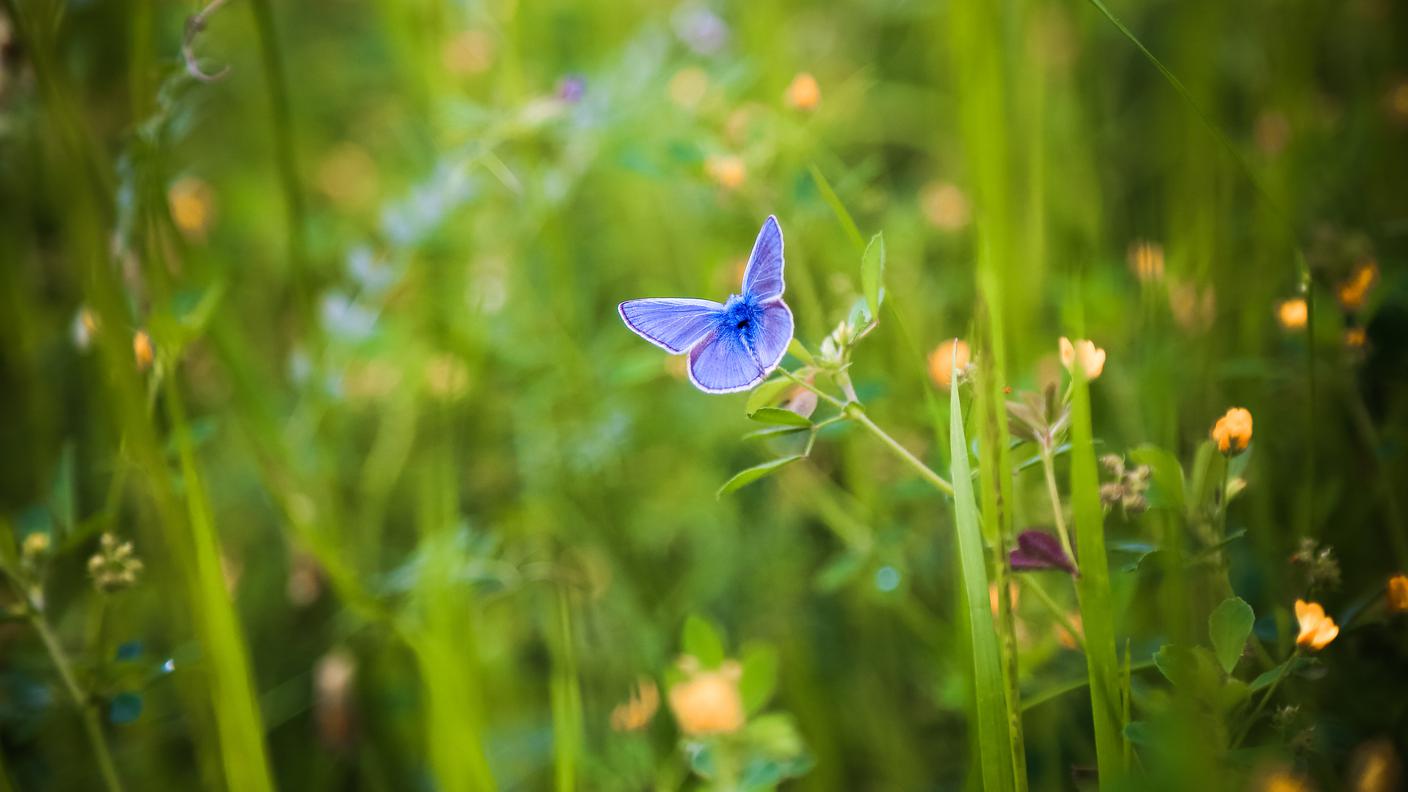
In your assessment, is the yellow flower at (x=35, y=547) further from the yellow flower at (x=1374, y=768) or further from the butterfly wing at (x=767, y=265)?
the yellow flower at (x=1374, y=768)

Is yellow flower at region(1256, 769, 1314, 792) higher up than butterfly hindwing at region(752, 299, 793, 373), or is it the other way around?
butterfly hindwing at region(752, 299, 793, 373)

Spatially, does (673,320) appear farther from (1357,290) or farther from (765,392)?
(1357,290)

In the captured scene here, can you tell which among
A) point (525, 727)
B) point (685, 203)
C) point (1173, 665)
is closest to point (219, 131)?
point (685, 203)

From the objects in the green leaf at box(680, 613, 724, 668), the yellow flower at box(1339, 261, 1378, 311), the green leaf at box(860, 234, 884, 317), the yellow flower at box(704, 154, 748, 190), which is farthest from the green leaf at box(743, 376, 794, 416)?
the yellow flower at box(1339, 261, 1378, 311)

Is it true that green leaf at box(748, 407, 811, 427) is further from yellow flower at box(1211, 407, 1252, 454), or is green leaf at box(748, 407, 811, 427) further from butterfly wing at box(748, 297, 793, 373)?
yellow flower at box(1211, 407, 1252, 454)

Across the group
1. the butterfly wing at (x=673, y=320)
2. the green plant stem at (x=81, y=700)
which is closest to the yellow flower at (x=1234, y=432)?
the butterfly wing at (x=673, y=320)

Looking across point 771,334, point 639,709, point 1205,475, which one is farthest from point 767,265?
point 639,709
